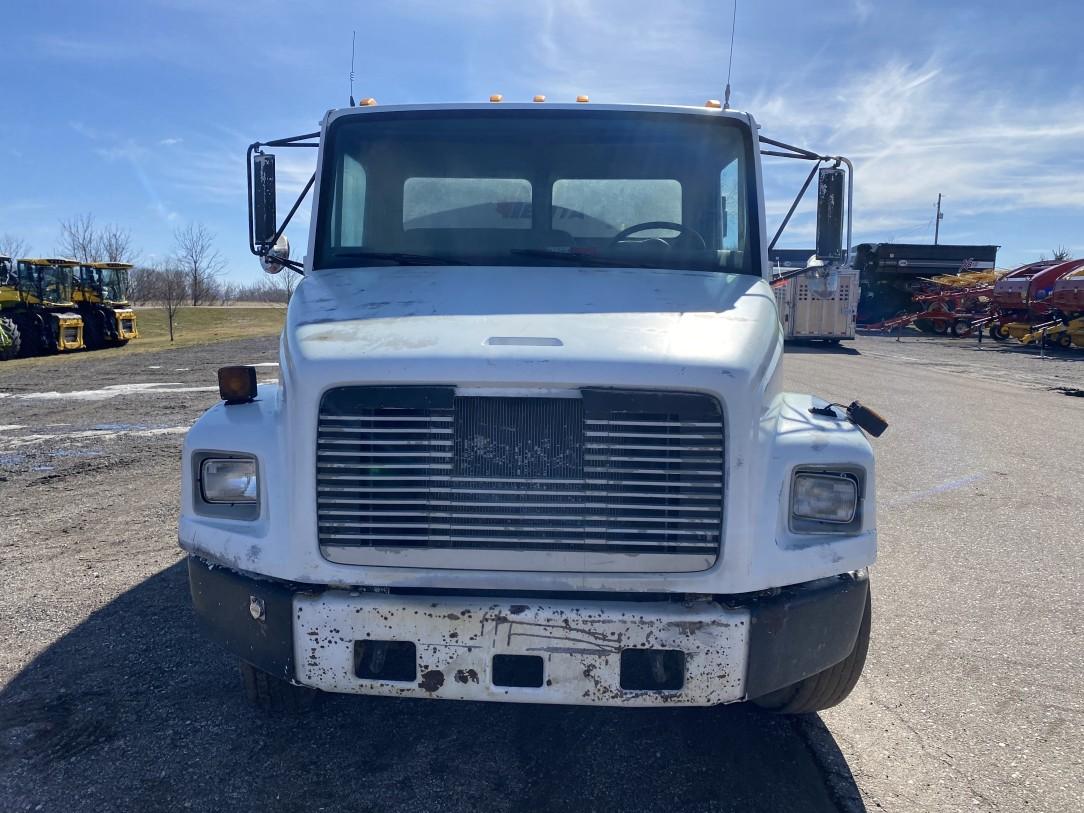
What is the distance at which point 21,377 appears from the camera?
17469 millimetres

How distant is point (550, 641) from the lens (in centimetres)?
256

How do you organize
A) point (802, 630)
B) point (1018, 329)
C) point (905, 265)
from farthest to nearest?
point (905, 265) → point (1018, 329) → point (802, 630)

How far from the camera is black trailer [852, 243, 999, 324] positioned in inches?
1451

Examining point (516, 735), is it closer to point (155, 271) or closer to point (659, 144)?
point (659, 144)

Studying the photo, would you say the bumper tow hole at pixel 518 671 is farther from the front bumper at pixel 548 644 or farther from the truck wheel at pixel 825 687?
the truck wheel at pixel 825 687

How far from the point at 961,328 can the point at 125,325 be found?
2989 cm

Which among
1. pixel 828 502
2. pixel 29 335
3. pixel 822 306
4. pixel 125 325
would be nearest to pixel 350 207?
pixel 828 502

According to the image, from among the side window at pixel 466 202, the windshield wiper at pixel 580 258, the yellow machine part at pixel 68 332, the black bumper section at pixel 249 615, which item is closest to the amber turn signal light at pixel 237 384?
the black bumper section at pixel 249 615

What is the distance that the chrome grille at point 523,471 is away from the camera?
101 inches

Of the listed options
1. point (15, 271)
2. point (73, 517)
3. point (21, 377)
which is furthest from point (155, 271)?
point (73, 517)

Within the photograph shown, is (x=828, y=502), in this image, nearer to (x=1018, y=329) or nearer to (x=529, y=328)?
(x=529, y=328)

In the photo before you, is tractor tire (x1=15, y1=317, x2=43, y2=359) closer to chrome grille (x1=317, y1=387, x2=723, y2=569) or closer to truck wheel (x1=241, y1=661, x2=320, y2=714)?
truck wheel (x1=241, y1=661, x2=320, y2=714)

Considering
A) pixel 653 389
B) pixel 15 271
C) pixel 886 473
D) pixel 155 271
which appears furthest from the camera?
pixel 155 271

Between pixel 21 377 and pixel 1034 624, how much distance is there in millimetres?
18483
